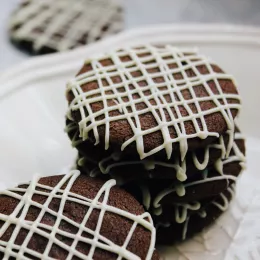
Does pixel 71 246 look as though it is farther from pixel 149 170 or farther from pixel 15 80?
pixel 15 80

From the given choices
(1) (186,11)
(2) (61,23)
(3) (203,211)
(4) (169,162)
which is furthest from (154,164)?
(1) (186,11)

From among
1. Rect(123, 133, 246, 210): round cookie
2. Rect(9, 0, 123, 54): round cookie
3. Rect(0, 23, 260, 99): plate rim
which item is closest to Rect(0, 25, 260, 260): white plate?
Rect(0, 23, 260, 99): plate rim

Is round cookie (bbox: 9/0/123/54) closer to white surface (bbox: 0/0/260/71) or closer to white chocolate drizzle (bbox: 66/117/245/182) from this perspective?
white surface (bbox: 0/0/260/71)

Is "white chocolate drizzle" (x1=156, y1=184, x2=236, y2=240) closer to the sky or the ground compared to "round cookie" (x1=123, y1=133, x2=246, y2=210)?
closer to the ground

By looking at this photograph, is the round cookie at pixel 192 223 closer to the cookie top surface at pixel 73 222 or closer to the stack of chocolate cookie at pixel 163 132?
the stack of chocolate cookie at pixel 163 132

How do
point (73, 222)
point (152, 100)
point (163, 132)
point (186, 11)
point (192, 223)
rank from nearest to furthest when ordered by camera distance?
point (73, 222), point (163, 132), point (152, 100), point (192, 223), point (186, 11)

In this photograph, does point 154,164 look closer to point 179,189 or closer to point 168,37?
point 179,189
